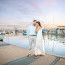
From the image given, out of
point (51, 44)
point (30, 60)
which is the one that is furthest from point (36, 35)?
point (51, 44)

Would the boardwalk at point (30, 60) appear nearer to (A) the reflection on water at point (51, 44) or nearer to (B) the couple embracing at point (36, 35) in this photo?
(B) the couple embracing at point (36, 35)

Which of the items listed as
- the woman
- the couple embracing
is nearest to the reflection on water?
the woman

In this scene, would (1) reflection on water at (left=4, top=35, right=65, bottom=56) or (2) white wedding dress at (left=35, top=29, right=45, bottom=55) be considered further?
(1) reflection on water at (left=4, top=35, right=65, bottom=56)

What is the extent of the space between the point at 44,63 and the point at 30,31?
5.03 ft

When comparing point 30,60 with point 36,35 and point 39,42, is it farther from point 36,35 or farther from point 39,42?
point 36,35

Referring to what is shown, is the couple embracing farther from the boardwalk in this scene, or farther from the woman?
the boardwalk

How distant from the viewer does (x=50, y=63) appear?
120 inches

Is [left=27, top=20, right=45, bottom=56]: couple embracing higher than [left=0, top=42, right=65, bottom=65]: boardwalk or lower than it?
higher

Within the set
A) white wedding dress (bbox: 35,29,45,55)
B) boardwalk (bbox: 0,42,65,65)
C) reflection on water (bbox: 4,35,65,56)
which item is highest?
white wedding dress (bbox: 35,29,45,55)

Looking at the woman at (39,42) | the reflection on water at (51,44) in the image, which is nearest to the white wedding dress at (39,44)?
the woman at (39,42)

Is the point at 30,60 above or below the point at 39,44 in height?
below

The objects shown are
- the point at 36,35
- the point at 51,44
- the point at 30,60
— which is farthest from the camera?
the point at 51,44

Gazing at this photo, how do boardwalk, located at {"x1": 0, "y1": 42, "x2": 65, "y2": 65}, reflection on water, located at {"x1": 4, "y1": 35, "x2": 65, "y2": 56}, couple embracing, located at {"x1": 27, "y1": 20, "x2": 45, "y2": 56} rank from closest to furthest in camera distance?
boardwalk, located at {"x1": 0, "y1": 42, "x2": 65, "y2": 65} < couple embracing, located at {"x1": 27, "y1": 20, "x2": 45, "y2": 56} < reflection on water, located at {"x1": 4, "y1": 35, "x2": 65, "y2": 56}

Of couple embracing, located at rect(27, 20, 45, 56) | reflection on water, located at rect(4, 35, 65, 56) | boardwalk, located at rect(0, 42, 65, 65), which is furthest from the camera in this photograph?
reflection on water, located at rect(4, 35, 65, 56)
